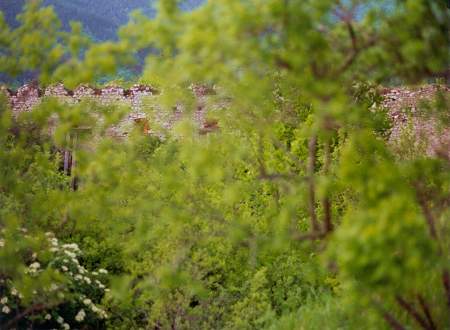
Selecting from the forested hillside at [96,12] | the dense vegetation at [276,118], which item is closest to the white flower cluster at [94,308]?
the dense vegetation at [276,118]

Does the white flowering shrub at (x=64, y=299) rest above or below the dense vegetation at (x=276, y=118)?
below

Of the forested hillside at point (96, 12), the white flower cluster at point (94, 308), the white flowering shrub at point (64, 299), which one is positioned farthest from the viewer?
the forested hillside at point (96, 12)

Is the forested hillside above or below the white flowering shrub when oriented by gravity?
above

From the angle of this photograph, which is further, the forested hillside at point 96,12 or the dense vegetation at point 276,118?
the forested hillside at point 96,12

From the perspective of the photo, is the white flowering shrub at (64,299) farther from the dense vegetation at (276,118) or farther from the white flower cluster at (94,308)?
the dense vegetation at (276,118)

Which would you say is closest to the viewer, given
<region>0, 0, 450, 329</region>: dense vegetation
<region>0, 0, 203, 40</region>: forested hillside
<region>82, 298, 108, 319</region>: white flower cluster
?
<region>0, 0, 450, 329</region>: dense vegetation

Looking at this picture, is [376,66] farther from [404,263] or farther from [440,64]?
[404,263]

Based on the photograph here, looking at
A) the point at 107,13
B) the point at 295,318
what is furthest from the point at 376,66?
the point at 107,13

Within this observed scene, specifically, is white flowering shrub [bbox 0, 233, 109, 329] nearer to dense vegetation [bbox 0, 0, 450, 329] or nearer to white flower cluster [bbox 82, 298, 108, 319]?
white flower cluster [bbox 82, 298, 108, 319]

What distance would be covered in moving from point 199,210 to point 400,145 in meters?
6.77

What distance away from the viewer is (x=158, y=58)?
13.4 ft

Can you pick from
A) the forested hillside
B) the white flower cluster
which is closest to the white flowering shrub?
the white flower cluster

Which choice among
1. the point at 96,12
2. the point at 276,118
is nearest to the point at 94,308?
the point at 276,118

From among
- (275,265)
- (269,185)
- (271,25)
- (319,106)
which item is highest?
(271,25)
